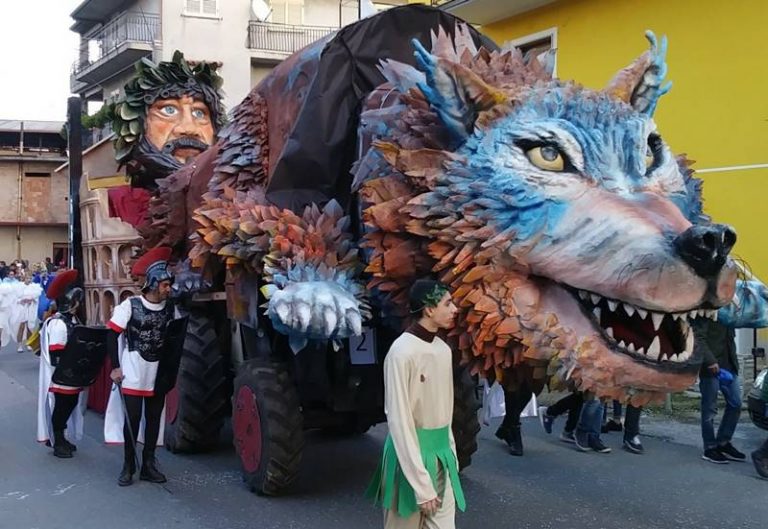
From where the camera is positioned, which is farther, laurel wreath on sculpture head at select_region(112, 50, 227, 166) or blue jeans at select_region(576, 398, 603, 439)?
laurel wreath on sculpture head at select_region(112, 50, 227, 166)

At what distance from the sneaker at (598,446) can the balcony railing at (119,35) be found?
26.9 metres

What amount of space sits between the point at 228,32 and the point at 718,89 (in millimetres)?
22148

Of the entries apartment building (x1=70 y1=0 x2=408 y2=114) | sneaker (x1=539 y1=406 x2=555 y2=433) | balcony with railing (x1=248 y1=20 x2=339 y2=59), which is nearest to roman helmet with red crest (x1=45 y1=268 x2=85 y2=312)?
sneaker (x1=539 y1=406 x2=555 y2=433)

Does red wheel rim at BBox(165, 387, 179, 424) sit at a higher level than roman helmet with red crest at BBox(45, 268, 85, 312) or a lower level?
lower

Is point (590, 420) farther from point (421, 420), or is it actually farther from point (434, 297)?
point (434, 297)

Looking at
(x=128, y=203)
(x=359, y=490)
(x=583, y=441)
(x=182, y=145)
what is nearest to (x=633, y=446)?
(x=583, y=441)

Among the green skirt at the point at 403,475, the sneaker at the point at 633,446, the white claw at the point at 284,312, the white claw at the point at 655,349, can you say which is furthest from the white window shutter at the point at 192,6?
the white claw at the point at 655,349

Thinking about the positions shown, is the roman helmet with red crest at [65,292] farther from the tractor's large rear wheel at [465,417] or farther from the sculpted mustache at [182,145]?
the tractor's large rear wheel at [465,417]

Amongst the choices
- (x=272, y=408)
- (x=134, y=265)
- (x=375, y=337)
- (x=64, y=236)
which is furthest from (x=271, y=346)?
(x=64, y=236)

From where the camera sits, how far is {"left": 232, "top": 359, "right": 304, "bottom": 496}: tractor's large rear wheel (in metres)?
5.73

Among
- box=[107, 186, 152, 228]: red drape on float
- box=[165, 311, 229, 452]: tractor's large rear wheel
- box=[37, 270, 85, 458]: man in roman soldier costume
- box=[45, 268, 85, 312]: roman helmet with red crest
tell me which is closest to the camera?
box=[165, 311, 229, 452]: tractor's large rear wheel

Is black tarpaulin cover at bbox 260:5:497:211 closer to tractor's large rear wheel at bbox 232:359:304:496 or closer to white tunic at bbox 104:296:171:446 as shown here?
tractor's large rear wheel at bbox 232:359:304:496

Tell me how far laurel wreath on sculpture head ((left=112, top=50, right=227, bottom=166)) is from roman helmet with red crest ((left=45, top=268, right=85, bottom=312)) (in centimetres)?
153

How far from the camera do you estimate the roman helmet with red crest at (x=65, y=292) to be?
8008 mm
